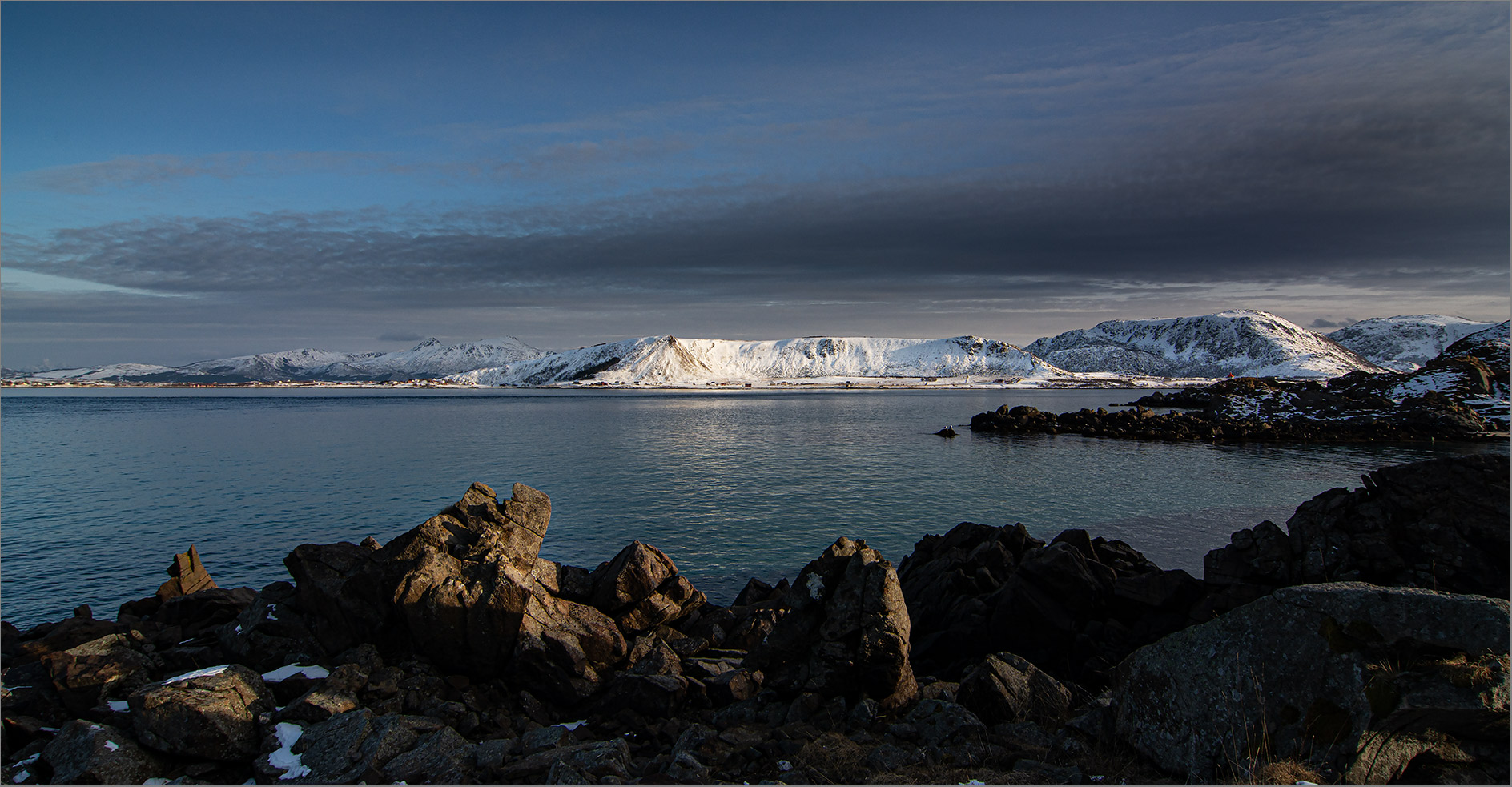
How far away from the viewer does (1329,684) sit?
7332 millimetres

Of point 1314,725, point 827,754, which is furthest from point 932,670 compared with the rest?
point 1314,725

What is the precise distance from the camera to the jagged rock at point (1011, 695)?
34.5 ft

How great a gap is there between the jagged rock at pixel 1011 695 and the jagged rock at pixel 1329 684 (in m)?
2.01

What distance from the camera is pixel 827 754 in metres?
9.57

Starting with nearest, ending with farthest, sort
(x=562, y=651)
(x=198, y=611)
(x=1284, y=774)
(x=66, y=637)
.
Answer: (x=1284, y=774), (x=562, y=651), (x=66, y=637), (x=198, y=611)

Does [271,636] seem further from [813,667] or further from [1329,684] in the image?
[1329,684]

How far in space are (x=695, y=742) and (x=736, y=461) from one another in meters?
40.1

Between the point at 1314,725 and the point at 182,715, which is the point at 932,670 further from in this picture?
the point at 182,715

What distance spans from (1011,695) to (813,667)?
3.29 meters

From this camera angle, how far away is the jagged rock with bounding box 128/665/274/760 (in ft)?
32.0

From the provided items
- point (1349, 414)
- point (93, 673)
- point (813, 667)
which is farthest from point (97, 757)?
point (1349, 414)

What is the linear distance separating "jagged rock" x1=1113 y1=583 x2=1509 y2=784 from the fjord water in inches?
517

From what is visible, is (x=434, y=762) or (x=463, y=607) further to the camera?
(x=463, y=607)

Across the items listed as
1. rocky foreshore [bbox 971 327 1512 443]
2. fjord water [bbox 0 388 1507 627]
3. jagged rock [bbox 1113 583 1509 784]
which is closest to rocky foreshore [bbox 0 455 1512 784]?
jagged rock [bbox 1113 583 1509 784]
